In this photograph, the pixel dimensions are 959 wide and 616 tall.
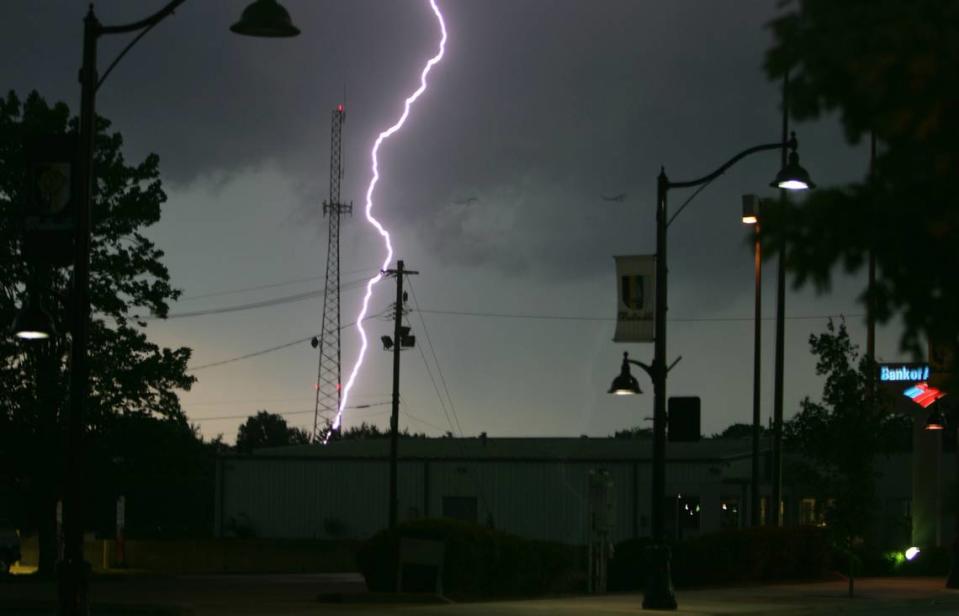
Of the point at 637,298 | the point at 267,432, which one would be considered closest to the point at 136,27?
the point at 637,298

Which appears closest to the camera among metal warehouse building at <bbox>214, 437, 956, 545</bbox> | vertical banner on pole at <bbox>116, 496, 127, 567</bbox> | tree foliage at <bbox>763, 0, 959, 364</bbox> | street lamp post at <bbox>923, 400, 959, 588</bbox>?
tree foliage at <bbox>763, 0, 959, 364</bbox>

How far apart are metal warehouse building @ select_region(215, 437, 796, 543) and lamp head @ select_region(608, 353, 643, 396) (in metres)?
32.2

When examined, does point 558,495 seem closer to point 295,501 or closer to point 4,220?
point 295,501

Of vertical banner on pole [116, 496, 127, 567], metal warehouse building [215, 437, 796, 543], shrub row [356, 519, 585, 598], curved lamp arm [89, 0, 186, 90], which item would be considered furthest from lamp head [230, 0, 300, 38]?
metal warehouse building [215, 437, 796, 543]

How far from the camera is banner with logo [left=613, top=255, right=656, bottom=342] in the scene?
2567cm

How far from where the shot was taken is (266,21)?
16.4 metres

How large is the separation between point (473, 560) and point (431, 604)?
8.45ft

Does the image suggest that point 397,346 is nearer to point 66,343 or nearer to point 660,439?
point 66,343

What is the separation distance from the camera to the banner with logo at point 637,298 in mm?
25672

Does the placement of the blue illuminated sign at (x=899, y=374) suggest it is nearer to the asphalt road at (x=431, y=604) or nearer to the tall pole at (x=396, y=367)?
the asphalt road at (x=431, y=604)

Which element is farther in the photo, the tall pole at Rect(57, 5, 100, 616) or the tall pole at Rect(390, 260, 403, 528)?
the tall pole at Rect(390, 260, 403, 528)

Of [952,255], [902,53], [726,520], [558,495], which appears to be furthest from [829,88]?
[558,495]

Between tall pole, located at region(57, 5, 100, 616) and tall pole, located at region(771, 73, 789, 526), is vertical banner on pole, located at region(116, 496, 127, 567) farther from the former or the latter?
tall pole, located at region(57, 5, 100, 616)

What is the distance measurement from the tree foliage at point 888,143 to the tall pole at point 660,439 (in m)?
16.4
